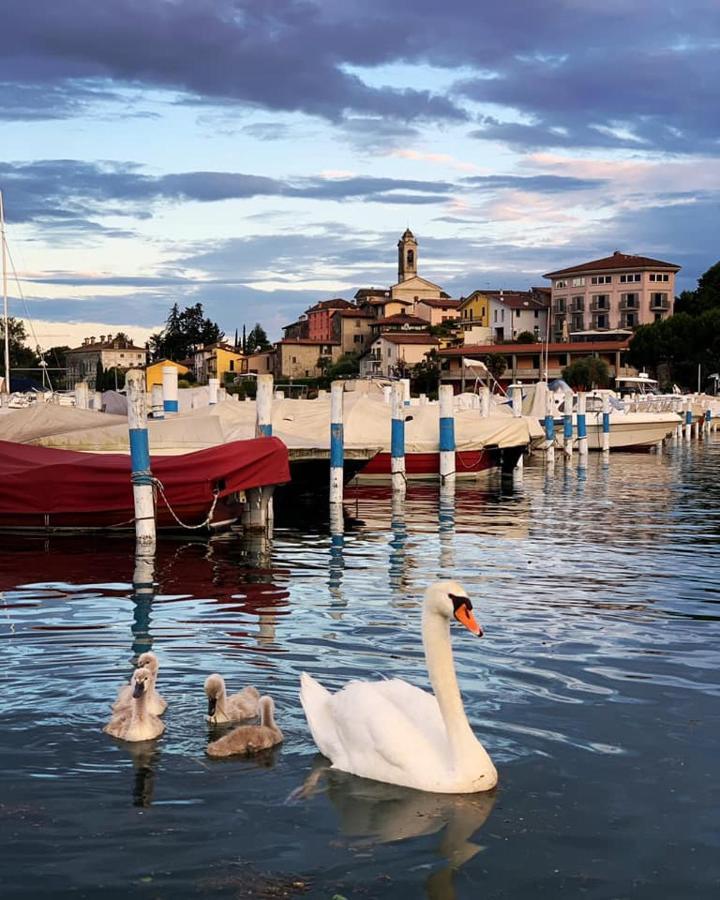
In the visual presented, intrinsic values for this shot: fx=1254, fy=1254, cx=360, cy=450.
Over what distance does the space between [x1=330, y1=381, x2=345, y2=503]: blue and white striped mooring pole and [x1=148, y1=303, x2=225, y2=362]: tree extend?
514 feet

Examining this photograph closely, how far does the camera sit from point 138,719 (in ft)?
28.6

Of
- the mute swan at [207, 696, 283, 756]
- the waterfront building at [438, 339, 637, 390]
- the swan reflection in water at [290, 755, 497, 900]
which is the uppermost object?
the waterfront building at [438, 339, 637, 390]

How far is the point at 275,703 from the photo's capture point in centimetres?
985

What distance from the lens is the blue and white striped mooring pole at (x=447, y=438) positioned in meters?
30.3

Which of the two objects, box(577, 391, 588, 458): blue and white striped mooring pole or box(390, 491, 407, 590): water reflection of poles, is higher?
box(577, 391, 588, 458): blue and white striped mooring pole

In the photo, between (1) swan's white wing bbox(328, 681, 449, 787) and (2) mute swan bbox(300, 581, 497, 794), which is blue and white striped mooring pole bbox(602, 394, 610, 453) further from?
(1) swan's white wing bbox(328, 681, 449, 787)

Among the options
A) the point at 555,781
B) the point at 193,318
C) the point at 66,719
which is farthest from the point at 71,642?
the point at 193,318

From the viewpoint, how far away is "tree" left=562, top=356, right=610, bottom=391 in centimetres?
10381

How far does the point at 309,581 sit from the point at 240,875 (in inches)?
396

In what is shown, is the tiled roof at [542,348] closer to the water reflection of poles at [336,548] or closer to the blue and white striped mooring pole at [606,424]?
the blue and white striped mooring pole at [606,424]

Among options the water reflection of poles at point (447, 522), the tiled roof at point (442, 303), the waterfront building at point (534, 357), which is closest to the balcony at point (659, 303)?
the waterfront building at point (534, 357)

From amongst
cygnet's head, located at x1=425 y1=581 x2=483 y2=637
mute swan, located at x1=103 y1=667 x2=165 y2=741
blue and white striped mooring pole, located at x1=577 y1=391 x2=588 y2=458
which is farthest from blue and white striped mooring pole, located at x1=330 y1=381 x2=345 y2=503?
blue and white striped mooring pole, located at x1=577 y1=391 x2=588 y2=458

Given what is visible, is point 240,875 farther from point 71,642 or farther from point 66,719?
point 71,642

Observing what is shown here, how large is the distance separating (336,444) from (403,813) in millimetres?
18802
